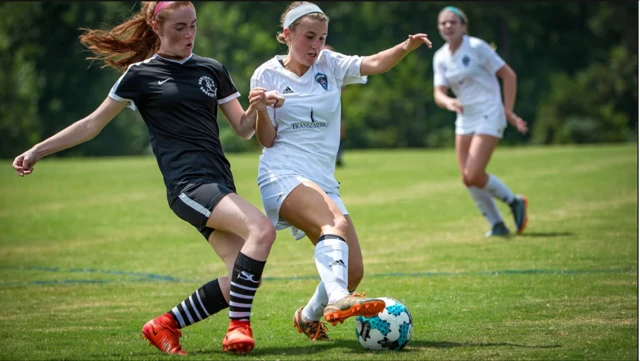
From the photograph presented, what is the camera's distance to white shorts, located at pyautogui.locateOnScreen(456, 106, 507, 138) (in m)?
11.1

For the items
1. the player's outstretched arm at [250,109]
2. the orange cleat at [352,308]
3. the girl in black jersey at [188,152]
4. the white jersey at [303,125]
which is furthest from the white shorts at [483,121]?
the orange cleat at [352,308]

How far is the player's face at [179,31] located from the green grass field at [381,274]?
1.70 meters

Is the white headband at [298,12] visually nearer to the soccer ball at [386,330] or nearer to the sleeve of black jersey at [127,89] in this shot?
the sleeve of black jersey at [127,89]

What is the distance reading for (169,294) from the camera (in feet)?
26.3

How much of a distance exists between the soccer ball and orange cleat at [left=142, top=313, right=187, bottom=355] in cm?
101

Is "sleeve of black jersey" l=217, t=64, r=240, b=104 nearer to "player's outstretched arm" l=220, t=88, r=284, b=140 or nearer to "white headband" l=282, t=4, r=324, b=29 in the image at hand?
"player's outstretched arm" l=220, t=88, r=284, b=140

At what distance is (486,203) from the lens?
36.8 feet

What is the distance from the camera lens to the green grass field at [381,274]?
18.6ft

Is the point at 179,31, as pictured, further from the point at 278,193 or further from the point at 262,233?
the point at 262,233

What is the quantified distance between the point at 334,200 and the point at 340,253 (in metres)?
0.48

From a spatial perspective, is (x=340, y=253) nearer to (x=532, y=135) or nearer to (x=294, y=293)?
(x=294, y=293)

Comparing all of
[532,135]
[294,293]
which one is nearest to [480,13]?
[532,135]

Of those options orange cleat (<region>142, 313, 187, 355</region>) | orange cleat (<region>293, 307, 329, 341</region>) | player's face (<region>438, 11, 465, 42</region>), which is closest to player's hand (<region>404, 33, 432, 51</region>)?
orange cleat (<region>293, 307, 329, 341</region>)

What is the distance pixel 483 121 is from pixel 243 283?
6.36m
